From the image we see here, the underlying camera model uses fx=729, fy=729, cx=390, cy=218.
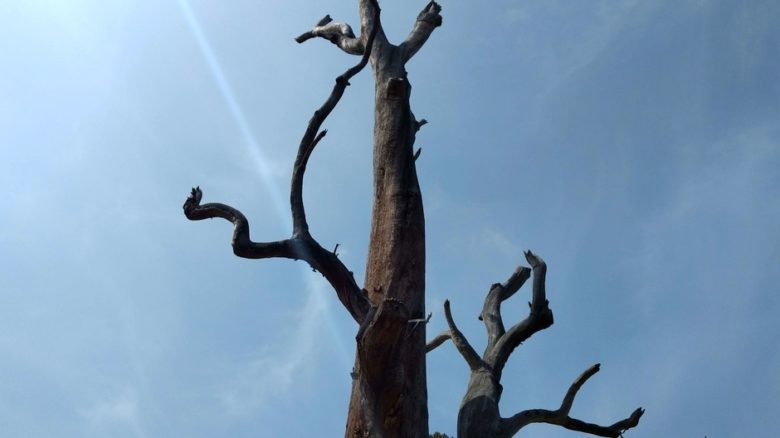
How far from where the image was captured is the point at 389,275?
4.21 metres

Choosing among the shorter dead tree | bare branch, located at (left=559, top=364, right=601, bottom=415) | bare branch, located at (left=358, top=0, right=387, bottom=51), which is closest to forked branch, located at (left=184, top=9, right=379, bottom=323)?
bare branch, located at (left=358, top=0, right=387, bottom=51)

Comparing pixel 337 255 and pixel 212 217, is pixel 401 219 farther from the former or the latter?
pixel 212 217

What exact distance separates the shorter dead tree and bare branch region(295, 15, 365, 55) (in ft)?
8.09

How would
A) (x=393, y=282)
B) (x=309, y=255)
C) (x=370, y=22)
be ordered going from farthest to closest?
1. (x=370, y=22)
2. (x=309, y=255)
3. (x=393, y=282)

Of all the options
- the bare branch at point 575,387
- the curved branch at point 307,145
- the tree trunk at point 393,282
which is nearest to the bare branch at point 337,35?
the tree trunk at point 393,282

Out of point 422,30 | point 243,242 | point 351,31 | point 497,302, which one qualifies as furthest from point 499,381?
point 351,31

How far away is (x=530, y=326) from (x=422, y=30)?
2662mm

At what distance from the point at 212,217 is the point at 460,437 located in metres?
2.13

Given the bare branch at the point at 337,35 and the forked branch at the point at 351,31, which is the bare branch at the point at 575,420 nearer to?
the forked branch at the point at 351,31

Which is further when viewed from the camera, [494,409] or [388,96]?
[388,96]

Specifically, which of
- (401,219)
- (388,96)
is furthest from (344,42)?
(401,219)

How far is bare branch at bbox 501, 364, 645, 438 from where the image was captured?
4789 mm

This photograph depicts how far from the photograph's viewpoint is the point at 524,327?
16.0 ft

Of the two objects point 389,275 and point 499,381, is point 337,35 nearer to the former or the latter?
point 389,275
